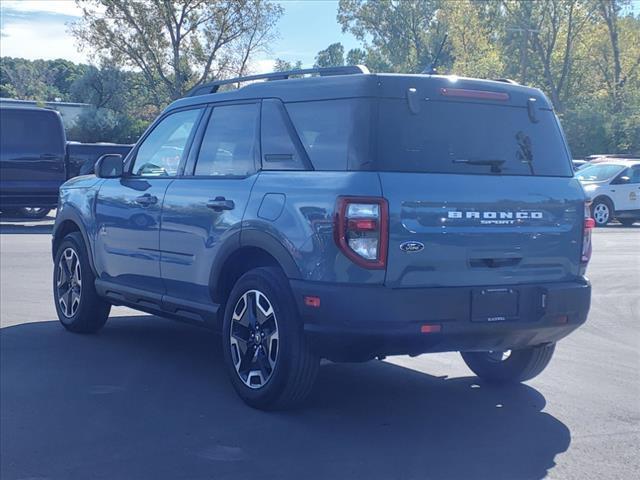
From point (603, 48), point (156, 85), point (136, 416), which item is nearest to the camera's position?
point (136, 416)

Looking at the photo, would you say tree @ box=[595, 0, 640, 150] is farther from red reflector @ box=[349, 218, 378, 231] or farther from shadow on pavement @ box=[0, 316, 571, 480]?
red reflector @ box=[349, 218, 378, 231]

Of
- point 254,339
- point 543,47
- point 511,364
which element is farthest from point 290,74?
point 543,47

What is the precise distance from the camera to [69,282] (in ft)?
28.3

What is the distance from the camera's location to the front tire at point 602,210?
24.1 metres

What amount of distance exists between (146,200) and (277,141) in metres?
1.55

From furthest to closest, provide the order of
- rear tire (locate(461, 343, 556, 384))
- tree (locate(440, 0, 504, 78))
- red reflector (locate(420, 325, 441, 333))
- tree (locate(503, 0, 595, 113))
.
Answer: tree (locate(440, 0, 504, 78)), tree (locate(503, 0, 595, 113)), rear tire (locate(461, 343, 556, 384)), red reflector (locate(420, 325, 441, 333))

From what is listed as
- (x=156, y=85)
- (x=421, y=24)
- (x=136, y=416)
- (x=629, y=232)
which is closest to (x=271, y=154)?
(x=136, y=416)

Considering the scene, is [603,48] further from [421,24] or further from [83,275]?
[83,275]

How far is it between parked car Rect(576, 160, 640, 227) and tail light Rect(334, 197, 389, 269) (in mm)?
19301

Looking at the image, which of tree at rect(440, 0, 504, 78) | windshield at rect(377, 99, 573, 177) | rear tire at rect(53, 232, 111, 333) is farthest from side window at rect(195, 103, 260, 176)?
tree at rect(440, 0, 504, 78)

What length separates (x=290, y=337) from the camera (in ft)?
18.8

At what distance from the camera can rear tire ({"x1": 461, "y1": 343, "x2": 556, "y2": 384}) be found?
6652 millimetres

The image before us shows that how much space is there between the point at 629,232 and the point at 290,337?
18070mm

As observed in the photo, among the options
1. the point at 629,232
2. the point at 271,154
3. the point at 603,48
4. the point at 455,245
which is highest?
the point at 603,48
